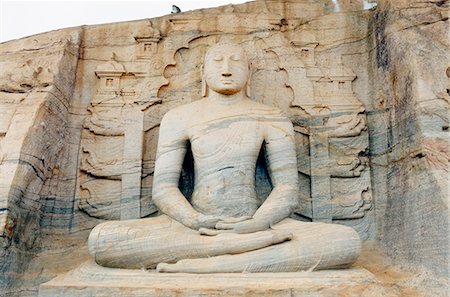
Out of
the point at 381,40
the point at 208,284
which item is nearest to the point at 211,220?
the point at 208,284

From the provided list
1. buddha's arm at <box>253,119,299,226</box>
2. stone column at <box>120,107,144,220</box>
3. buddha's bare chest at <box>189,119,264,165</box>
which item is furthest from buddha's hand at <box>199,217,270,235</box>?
stone column at <box>120,107,144,220</box>

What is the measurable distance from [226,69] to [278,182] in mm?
1295

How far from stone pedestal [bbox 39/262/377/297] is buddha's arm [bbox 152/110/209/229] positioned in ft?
2.25

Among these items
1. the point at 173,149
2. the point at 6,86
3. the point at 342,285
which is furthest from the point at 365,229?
the point at 6,86

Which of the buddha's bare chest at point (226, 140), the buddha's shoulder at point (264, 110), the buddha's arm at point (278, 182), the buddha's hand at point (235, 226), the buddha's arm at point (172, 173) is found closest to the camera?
the buddha's hand at point (235, 226)

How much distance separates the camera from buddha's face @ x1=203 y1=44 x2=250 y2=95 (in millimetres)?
5758

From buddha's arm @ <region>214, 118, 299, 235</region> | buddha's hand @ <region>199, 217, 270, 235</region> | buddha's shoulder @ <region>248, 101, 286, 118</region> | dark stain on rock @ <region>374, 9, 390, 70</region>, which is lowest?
buddha's hand @ <region>199, 217, 270, 235</region>

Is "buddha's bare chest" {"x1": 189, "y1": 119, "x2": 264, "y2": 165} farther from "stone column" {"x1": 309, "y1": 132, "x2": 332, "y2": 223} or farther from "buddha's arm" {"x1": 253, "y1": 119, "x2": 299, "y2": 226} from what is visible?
"stone column" {"x1": 309, "y1": 132, "x2": 332, "y2": 223}

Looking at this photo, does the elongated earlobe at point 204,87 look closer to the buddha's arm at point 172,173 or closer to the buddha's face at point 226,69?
the buddha's face at point 226,69

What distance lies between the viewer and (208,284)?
13.8 ft

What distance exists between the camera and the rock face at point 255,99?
511cm

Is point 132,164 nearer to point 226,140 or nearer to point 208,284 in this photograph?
point 226,140

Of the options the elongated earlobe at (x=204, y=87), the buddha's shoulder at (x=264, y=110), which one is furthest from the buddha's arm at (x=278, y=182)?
the elongated earlobe at (x=204, y=87)

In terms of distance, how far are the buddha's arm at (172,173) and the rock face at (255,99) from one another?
14.2 inches
